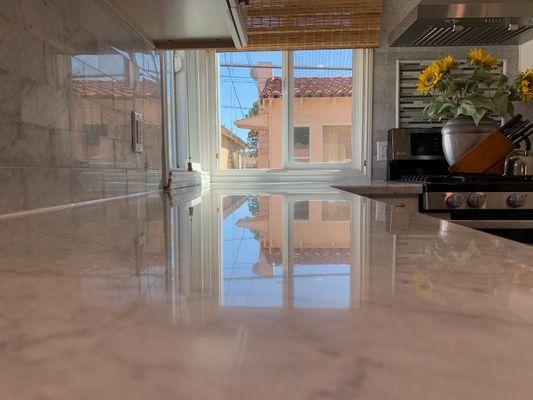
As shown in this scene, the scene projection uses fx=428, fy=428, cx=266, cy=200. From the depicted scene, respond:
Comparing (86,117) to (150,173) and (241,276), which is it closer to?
(150,173)

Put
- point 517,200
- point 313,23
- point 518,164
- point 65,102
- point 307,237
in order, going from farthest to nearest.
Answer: point 313,23, point 518,164, point 517,200, point 65,102, point 307,237

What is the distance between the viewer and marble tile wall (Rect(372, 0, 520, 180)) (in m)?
2.41

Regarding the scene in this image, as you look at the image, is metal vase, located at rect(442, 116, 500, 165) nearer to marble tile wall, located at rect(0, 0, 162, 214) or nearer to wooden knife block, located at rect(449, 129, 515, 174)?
wooden knife block, located at rect(449, 129, 515, 174)

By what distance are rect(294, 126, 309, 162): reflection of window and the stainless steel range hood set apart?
2.46ft

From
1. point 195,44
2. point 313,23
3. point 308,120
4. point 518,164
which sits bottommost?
point 518,164

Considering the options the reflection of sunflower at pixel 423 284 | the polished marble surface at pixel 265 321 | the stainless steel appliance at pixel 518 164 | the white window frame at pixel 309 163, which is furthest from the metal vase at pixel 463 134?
the reflection of sunflower at pixel 423 284

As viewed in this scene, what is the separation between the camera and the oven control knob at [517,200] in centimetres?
164

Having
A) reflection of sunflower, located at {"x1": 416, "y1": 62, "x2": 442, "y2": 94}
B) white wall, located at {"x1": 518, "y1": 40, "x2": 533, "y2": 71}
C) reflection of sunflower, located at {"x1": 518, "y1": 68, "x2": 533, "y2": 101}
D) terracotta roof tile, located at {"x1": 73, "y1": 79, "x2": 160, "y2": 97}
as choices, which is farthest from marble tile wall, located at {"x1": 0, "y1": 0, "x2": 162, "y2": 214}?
white wall, located at {"x1": 518, "y1": 40, "x2": 533, "y2": 71}

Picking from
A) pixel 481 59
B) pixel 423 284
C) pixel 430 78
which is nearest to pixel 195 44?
pixel 430 78

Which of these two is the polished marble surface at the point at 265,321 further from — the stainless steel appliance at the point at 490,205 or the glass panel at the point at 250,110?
the glass panel at the point at 250,110

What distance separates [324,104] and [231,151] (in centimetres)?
63

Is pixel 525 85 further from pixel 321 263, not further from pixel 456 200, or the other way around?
pixel 321 263

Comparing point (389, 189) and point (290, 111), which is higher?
point (290, 111)

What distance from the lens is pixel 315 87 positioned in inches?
102
